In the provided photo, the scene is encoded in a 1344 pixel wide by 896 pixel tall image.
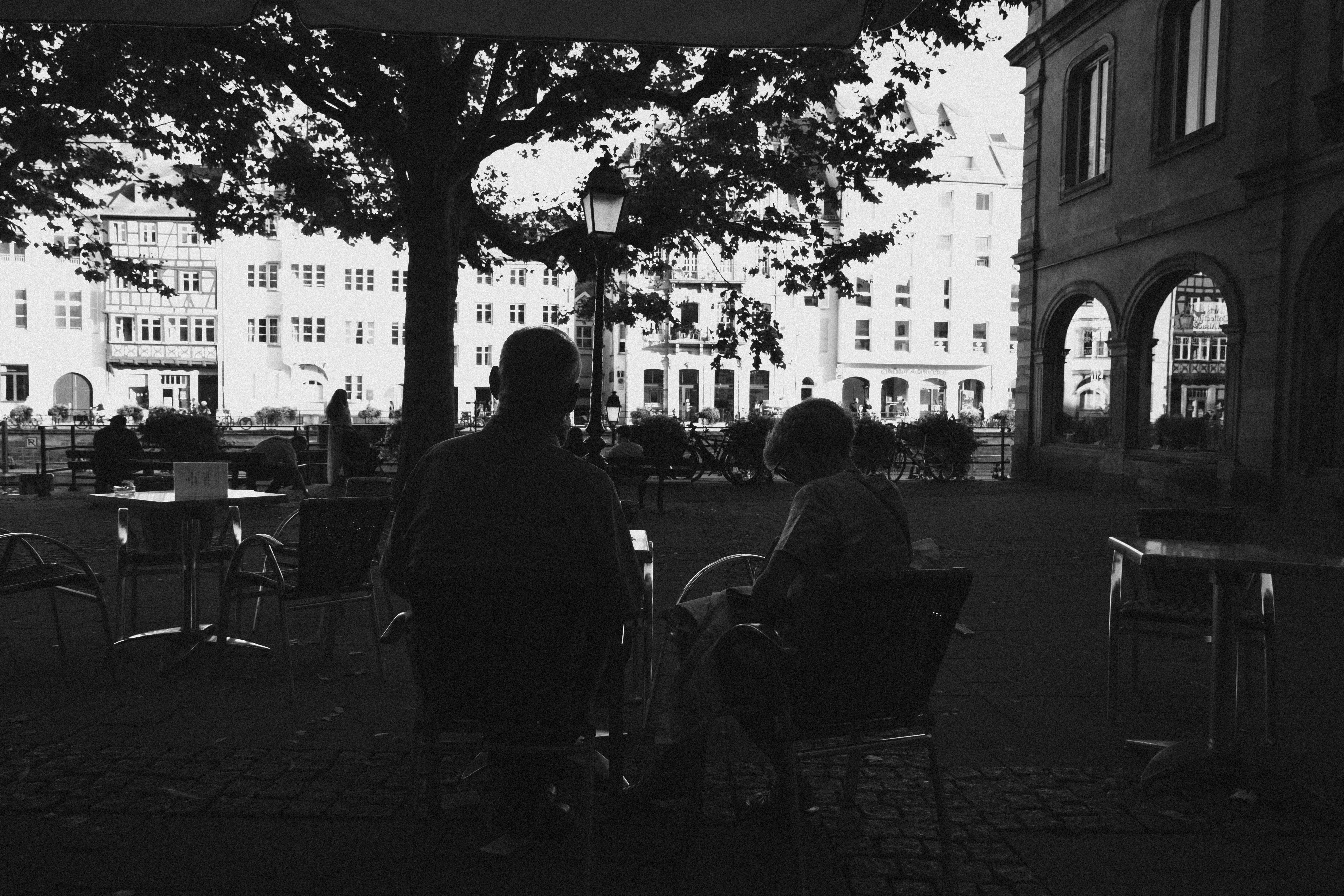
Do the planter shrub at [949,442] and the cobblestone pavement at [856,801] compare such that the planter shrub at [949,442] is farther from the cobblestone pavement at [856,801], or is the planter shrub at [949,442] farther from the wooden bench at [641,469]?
the cobblestone pavement at [856,801]

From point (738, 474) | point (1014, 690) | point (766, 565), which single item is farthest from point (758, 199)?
point (766, 565)

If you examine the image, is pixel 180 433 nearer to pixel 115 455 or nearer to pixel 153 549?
pixel 115 455

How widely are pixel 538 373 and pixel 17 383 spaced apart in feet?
186

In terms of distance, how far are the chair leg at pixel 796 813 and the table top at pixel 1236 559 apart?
5.59ft

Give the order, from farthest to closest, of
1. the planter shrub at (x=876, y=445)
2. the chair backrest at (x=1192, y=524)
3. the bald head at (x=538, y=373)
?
the planter shrub at (x=876, y=445)
the chair backrest at (x=1192, y=524)
the bald head at (x=538, y=373)

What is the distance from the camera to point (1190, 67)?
52.6 feet

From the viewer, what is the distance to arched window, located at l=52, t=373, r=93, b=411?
52.0 metres

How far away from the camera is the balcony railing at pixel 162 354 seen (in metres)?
52.1

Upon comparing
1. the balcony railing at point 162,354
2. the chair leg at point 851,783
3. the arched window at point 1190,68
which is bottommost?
the chair leg at point 851,783

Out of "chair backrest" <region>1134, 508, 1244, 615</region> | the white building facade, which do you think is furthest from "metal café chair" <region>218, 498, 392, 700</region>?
the white building facade

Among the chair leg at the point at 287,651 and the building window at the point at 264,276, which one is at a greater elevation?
the building window at the point at 264,276

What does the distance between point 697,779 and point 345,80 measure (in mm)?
8450

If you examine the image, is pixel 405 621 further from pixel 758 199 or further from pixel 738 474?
pixel 738 474

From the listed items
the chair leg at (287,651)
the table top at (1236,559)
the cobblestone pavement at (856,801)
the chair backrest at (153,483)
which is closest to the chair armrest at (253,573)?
the chair leg at (287,651)
